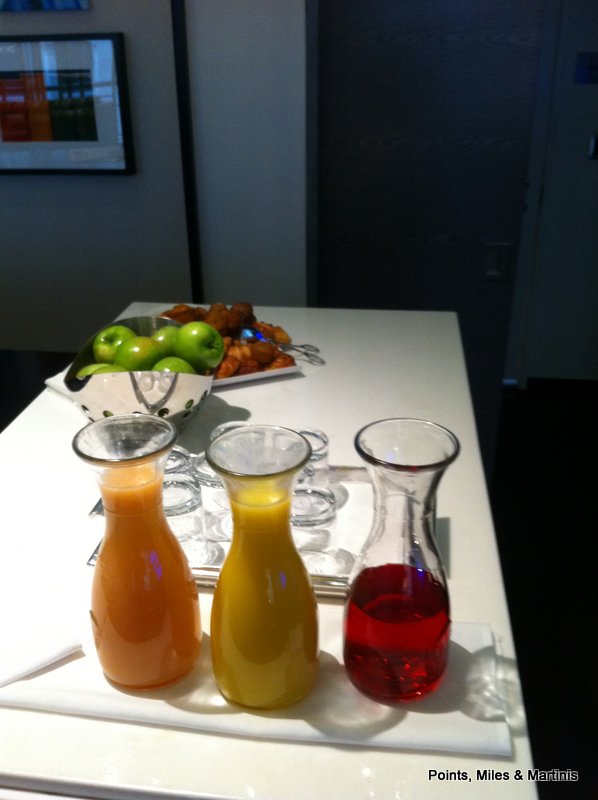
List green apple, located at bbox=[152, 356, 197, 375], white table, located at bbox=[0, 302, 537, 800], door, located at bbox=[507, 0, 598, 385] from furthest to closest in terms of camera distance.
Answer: door, located at bbox=[507, 0, 598, 385], green apple, located at bbox=[152, 356, 197, 375], white table, located at bbox=[0, 302, 537, 800]

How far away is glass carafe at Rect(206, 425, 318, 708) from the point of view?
1.90 ft

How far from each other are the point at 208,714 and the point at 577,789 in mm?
1091

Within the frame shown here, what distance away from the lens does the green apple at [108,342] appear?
1255 mm

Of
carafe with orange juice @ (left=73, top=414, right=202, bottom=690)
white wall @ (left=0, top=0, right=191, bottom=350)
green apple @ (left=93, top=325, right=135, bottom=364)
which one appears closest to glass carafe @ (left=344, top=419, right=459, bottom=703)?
carafe with orange juice @ (left=73, top=414, right=202, bottom=690)

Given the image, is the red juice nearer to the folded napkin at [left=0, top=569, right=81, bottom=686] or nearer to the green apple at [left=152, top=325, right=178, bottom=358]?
the folded napkin at [left=0, top=569, right=81, bottom=686]

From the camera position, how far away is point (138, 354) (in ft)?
3.87

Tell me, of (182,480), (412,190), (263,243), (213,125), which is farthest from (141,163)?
(182,480)

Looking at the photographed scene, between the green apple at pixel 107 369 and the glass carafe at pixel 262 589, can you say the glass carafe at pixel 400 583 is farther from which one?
the green apple at pixel 107 369

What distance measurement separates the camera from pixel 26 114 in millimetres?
2609

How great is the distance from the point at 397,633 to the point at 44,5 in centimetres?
258

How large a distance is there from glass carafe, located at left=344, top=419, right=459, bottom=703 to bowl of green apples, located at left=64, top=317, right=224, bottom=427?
0.49m

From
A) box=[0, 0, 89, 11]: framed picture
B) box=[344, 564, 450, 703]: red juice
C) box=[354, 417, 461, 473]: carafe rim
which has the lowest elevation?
box=[344, 564, 450, 703]: red juice

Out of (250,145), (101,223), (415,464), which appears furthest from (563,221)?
(415,464)

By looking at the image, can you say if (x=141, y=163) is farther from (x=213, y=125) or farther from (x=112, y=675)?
(x=112, y=675)
